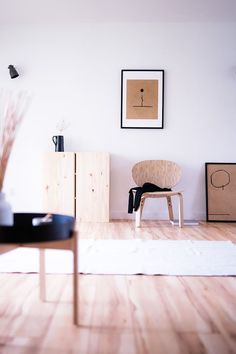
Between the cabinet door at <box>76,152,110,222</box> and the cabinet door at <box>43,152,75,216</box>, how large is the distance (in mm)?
72

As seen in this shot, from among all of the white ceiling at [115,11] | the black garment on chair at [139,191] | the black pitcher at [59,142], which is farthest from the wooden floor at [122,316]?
the white ceiling at [115,11]

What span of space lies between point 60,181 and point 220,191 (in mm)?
1899

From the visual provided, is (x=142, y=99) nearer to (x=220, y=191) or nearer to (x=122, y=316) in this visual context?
(x=220, y=191)

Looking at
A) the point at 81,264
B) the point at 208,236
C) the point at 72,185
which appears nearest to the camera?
the point at 81,264

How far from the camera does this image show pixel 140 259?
87.0 inches

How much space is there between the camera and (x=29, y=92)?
3.93 metres

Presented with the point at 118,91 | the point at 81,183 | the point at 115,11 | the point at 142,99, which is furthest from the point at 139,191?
the point at 115,11

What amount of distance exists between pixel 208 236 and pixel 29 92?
8.69 ft

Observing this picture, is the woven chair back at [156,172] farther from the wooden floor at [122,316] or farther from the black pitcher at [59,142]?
the wooden floor at [122,316]

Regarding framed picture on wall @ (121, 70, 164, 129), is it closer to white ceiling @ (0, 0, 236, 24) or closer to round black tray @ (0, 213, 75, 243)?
white ceiling @ (0, 0, 236, 24)

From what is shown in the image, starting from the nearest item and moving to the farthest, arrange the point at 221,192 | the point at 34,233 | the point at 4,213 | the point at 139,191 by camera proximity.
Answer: the point at 34,233 < the point at 4,213 < the point at 139,191 < the point at 221,192

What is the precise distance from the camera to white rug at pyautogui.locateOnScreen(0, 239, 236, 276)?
199 cm

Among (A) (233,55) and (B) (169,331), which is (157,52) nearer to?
(A) (233,55)

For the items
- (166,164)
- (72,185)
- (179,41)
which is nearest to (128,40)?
(179,41)
